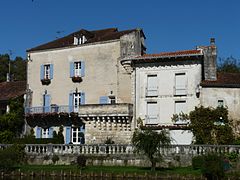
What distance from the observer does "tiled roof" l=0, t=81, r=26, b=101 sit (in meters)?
40.5

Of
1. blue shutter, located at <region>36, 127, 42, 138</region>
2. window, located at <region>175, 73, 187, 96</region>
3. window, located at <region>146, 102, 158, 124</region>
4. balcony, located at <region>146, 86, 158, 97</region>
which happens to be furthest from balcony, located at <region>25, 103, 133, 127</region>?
window, located at <region>175, 73, 187, 96</region>

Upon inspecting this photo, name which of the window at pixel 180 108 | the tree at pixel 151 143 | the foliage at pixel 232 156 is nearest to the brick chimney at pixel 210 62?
the window at pixel 180 108

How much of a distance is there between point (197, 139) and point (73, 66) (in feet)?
42.7

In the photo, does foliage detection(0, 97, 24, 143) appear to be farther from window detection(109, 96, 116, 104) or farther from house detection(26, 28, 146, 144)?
window detection(109, 96, 116, 104)

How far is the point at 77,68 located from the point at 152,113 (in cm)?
843

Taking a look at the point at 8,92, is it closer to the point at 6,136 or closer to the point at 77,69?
the point at 6,136

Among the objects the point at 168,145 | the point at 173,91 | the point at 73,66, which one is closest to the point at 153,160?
the point at 168,145

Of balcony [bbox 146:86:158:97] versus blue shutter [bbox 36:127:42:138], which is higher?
balcony [bbox 146:86:158:97]

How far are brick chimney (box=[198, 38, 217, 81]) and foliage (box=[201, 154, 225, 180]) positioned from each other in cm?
1361

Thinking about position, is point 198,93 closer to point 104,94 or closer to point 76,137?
point 104,94

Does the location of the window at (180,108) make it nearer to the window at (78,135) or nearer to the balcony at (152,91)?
the balcony at (152,91)

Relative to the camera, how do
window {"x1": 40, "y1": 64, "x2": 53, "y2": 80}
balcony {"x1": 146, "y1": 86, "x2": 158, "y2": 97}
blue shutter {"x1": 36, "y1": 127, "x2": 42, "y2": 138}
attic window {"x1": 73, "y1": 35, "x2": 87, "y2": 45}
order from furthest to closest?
window {"x1": 40, "y1": 64, "x2": 53, "y2": 80} → attic window {"x1": 73, "y1": 35, "x2": 87, "y2": 45} → blue shutter {"x1": 36, "y1": 127, "x2": 42, "y2": 138} → balcony {"x1": 146, "y1": 86, "x2": 158, "y2": 97}

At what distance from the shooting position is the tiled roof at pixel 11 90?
40531 mm

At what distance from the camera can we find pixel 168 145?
85.1ft
